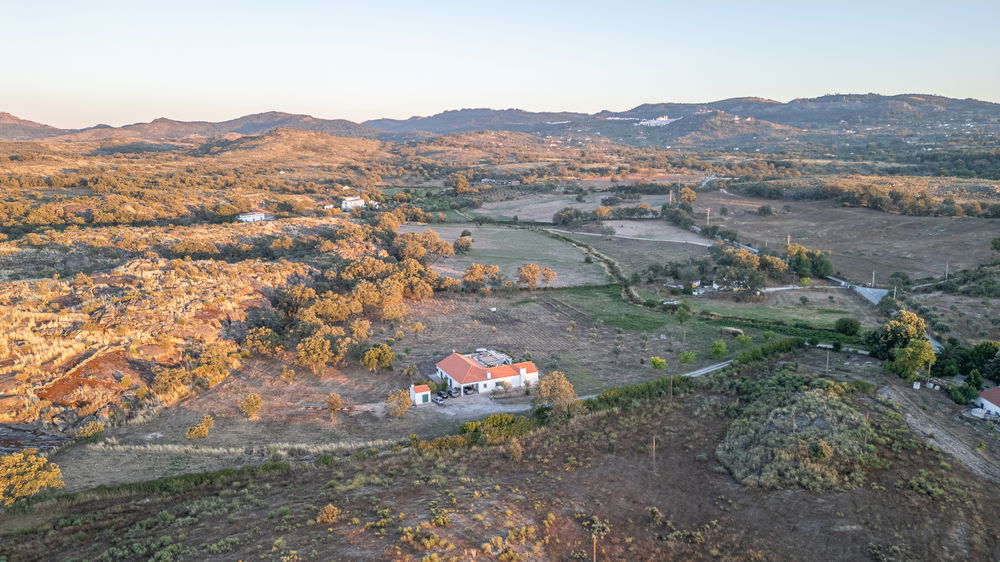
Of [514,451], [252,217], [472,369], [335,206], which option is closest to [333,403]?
[472,369]

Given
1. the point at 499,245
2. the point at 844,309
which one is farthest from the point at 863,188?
the point at 499,245

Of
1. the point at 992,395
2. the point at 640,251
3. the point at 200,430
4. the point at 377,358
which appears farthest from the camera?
the point at 640,251

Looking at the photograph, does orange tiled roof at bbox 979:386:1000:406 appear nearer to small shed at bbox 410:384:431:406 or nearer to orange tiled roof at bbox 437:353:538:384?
orange tiled roof at bbox 437:353:538:384

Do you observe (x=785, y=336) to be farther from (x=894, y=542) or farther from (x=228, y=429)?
(x=228, y=429)

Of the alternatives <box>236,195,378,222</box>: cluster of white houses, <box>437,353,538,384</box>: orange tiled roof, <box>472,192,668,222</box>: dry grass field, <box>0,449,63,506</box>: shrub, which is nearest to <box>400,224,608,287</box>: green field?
<box>472,192,668,222</box>: dry grass field

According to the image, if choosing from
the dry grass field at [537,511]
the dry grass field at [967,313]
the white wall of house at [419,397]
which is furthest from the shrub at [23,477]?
the dry grass field at [967,313]

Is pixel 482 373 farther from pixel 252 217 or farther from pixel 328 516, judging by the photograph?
pixel 252 217
